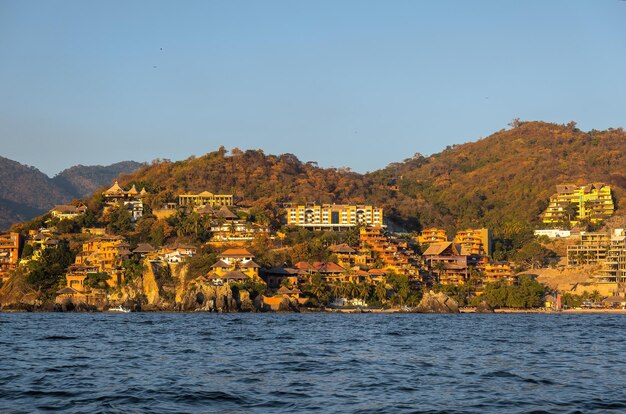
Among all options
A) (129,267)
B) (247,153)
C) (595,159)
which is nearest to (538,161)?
(595,159)

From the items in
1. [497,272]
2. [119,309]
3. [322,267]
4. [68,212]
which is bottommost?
[119,309]

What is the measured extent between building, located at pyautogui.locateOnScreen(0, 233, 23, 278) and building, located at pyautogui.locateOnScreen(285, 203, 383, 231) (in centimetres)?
3240

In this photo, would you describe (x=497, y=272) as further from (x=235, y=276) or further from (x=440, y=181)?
(x=440, y=181)

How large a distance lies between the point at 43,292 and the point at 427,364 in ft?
211

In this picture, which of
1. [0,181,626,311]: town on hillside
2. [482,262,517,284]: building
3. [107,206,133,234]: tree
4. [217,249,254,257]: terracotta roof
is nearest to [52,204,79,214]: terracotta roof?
[0,181,626,311]: town on hillside

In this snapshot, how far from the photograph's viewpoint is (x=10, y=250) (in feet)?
313

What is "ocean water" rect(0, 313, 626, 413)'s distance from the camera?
19234 millimetres

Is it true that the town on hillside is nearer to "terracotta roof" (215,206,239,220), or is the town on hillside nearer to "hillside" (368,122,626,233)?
"terracotta roof" (215,206,239,220)

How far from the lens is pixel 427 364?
90.0 ft

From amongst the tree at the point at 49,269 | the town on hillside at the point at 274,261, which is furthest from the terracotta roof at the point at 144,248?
the tree at the point at 49,269

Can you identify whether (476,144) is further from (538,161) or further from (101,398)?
(101,398)

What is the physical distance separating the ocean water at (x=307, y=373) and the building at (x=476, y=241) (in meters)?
62.1

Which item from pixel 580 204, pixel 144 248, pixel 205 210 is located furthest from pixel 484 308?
pixel 580 204

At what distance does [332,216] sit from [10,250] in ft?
130
